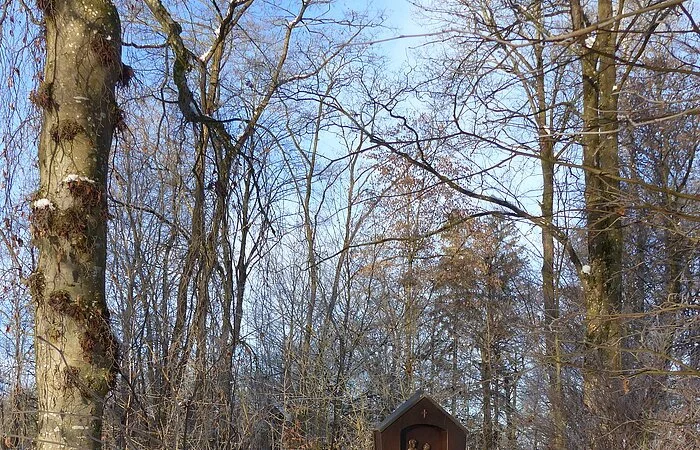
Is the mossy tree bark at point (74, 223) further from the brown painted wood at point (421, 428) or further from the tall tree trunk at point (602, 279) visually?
the tall tree trunk at point (602, 279)

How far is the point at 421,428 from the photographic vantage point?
3.03 metres

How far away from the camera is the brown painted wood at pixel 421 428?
2965 millimetres

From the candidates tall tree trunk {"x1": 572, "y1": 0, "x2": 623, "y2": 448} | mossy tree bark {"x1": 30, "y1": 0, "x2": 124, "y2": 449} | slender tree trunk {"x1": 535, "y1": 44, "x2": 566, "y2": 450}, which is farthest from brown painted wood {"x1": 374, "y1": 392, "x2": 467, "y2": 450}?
tall tree trunk {"x1": 572, "y1": 0, "x2": 623, "y2": 448}

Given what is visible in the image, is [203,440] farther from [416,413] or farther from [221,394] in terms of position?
[416,413]

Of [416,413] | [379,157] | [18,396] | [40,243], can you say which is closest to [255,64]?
[379,157]

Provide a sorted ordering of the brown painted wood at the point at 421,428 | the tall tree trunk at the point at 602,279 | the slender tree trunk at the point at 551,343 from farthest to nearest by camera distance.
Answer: the tall tree trunk at the point at 602,279
the slender tree trunk at the point at 551,343
the brown painted wood at the point at 421,428

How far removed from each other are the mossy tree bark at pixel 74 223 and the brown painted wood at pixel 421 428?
1497mm

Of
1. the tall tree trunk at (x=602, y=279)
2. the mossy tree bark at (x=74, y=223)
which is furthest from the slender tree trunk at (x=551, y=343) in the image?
the mossy tree bark at (x=74, y=223)

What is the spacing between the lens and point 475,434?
1391 cm

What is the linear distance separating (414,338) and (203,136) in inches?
487

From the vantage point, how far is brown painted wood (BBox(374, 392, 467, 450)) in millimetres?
2965

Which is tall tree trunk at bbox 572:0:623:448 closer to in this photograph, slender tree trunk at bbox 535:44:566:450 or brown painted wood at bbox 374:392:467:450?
slender tree trunk at bbox 535:44:566:450

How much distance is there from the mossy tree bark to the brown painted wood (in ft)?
4.91

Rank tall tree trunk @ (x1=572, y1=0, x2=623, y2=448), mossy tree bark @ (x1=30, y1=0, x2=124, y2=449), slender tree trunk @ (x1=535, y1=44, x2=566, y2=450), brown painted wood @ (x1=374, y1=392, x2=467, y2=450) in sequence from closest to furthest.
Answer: brown painted wood @ (x1=374, y1=392, x2=467, y2=450) < mossy tree bark @ (x1=30, y1=0, x2=124, y2=449) < slender tree trunk @ (x1=535, y1=44, x2=566, y2=450) < tall tree trunk @ (x1=572, y1=0, x2=623, y2=448)
